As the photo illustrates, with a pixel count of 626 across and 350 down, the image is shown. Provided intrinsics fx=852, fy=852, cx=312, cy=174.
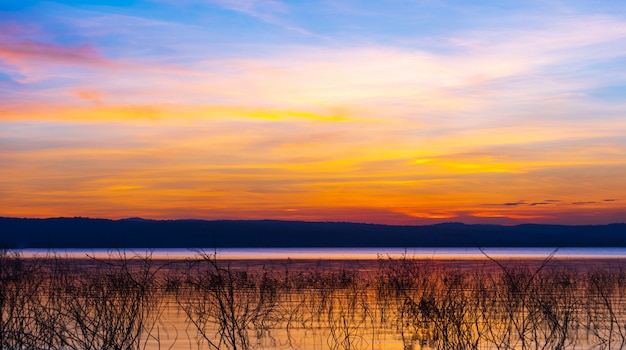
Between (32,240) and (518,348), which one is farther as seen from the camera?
(32,240)

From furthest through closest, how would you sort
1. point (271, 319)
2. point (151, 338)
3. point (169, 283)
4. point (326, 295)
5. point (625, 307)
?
point (169, 283), point (326, 295), point (625, 307), point (271, 319), point (151, 338)

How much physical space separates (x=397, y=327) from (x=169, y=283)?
1212 cm

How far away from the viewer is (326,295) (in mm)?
25281

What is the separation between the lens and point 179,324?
61.1ft

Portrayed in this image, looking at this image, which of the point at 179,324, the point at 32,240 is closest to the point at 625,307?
the point at 179,324

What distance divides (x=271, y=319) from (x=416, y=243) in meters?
174

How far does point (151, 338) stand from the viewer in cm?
1623

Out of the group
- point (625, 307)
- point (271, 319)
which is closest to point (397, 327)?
point (271, 319)

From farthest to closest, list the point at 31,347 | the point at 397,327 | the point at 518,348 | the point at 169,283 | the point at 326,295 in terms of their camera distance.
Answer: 1. the point at 169,283
2. the point at 326,295
3. the point at 397,327
4. the point at 518,348
5. the point at 31,347

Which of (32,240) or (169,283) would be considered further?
(32,240)

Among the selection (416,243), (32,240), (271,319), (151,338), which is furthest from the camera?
(416,243)

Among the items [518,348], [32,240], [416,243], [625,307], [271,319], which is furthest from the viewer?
[416,243]

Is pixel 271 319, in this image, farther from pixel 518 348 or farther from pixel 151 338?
pixel 518 348

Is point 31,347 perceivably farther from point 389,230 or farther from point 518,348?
point 389,230
